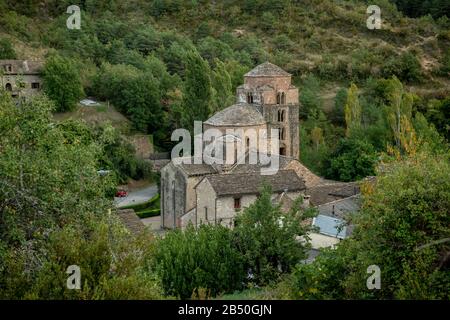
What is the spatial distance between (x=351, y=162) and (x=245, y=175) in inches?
506

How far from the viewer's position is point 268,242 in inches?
955

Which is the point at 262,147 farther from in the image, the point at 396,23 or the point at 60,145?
the point at 396,23

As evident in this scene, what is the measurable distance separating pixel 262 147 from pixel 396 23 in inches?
1864

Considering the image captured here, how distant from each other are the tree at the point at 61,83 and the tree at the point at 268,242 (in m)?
33.7

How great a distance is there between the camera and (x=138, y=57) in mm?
65875

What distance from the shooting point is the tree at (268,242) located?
2408 cm

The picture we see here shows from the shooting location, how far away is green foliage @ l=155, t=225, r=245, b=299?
23406 millimetres

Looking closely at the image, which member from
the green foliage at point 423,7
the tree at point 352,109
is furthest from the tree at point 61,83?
the green foliage at point 423,7

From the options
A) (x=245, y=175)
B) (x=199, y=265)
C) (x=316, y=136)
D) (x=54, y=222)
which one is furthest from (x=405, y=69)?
(x=54, y=222)

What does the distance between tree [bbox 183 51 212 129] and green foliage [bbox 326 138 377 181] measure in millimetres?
9415

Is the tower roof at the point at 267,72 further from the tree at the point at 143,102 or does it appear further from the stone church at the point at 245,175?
the tree at the point at 143,102

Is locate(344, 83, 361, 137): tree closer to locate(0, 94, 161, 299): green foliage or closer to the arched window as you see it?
the arched window

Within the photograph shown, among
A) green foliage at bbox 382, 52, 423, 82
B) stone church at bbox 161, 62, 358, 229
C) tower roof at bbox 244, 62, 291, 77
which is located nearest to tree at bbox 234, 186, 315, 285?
stone church at bbox 161, 62, 358, 229

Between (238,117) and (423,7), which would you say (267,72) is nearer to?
(238,117)
